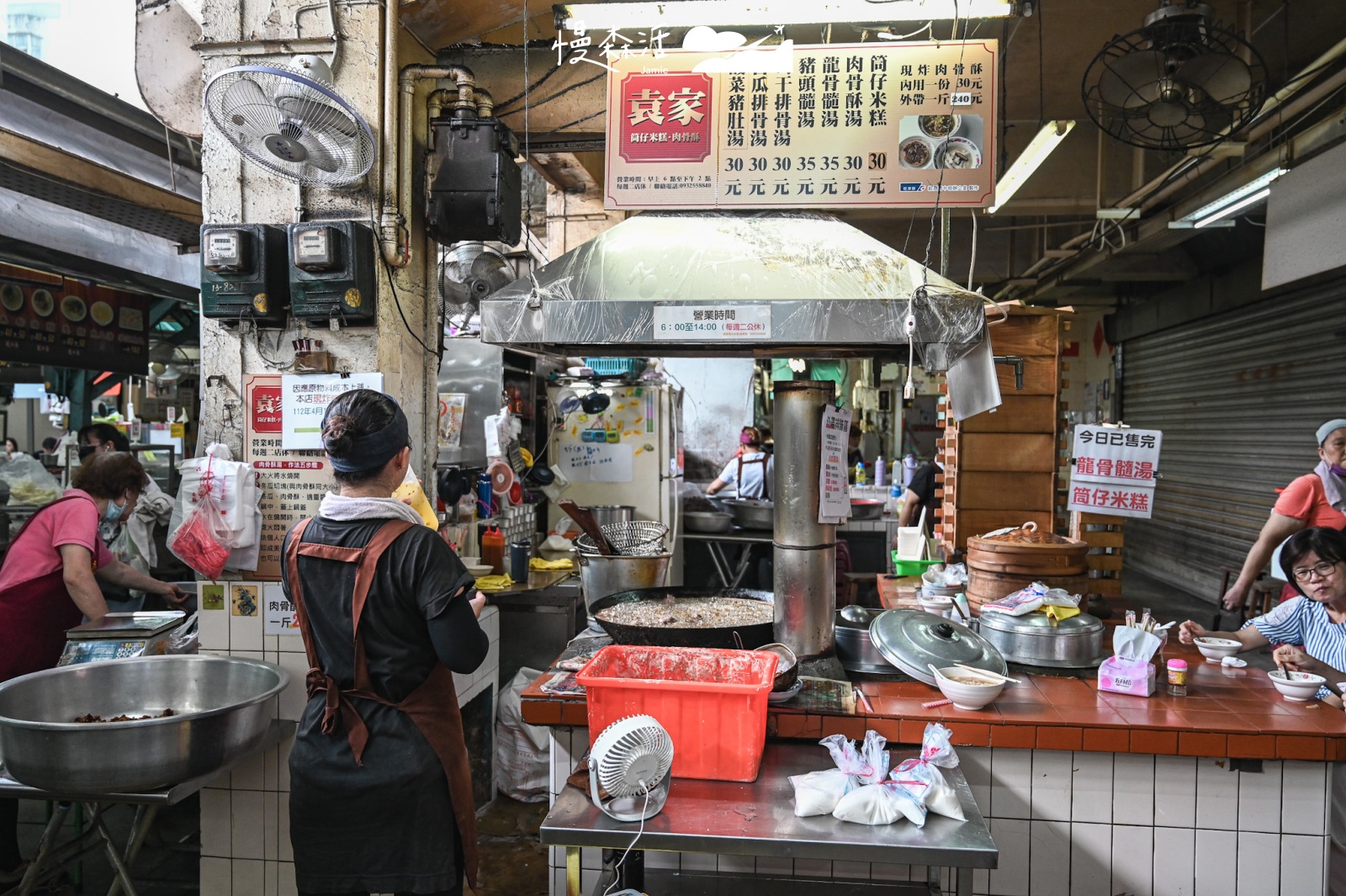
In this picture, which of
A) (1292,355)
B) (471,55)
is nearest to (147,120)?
(471,55)

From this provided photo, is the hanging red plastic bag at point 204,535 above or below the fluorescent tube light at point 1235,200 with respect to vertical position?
below

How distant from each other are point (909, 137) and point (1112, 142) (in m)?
5.17

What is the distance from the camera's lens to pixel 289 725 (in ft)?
11.6

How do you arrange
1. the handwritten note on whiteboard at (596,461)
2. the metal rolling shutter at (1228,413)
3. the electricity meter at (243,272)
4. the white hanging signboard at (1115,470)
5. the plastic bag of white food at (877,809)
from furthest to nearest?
the metal rolling shutter at (1228,413) < the handwritten note on whiteboard at (596,461) < the white hanging signboard at (1115,470) < the electricity meter at (243,272) < the plastic bag of white food at (877,809)

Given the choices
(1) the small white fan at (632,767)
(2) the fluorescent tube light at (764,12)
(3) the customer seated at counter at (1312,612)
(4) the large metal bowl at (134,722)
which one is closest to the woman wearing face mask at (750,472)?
(3) the customer seated at counter at (1312,612)

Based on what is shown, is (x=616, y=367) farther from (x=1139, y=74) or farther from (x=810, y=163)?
(x=1139, y=74)

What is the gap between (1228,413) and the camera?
9.27m

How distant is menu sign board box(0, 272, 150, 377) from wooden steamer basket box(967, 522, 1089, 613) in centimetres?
738

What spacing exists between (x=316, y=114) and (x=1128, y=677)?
3.62 metres

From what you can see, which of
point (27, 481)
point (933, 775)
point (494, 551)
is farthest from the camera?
point (27, 481)

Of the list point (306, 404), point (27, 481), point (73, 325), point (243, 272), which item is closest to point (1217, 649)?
point (306, 404)

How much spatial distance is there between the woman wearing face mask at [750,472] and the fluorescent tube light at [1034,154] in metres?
4.02

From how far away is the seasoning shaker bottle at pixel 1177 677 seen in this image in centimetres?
296

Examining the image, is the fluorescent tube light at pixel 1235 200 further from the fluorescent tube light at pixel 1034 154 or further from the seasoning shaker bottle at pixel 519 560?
the seasoning shaker bottle at pixel 519 560
